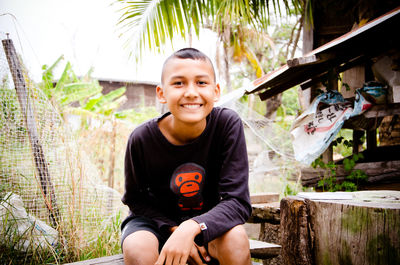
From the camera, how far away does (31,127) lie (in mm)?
2607

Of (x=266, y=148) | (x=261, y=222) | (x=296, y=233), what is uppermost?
(x=266, y=148)

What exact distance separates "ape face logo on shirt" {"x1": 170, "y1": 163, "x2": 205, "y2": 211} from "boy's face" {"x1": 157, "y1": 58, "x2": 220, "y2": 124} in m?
0.30

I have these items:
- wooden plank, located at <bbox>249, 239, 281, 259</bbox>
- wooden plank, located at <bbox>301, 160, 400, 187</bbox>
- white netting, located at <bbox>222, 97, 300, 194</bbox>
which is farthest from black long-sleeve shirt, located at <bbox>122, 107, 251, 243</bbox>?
white netting, located at <bbox>222, 97, 300, 194</bbox>

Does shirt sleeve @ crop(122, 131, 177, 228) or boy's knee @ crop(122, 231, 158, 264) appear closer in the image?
boy's knee @ crop(122, 231, 158, 264)

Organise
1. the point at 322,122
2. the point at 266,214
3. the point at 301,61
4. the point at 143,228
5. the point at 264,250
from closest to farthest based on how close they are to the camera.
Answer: the point at 143,228
the point at 264,250
the point at 301,61
the point at 266,214
the point at 322,122

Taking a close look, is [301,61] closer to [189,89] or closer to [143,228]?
[189,89]

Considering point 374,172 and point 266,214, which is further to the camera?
point 374,172

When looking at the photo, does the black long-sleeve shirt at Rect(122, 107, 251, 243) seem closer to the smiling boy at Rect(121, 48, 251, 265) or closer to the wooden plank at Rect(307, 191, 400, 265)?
the smiling boy at Rect(121, 48, 251, 265)

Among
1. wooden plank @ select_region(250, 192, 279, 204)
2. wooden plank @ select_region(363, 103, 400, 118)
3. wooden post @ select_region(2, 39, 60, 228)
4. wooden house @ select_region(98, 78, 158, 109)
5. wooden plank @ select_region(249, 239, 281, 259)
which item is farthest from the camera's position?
wooden house @ select_region(98, 78, 158, 109)

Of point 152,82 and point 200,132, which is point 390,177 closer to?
point 200,132

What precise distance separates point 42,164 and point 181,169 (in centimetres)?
157

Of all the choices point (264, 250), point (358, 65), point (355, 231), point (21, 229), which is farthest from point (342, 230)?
point (358, 65)

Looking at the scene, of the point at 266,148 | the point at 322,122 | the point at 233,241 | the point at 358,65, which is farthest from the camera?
the point at 266,148

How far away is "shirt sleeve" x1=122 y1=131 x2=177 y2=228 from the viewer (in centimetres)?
175
